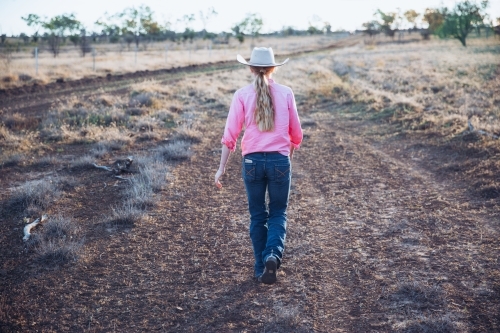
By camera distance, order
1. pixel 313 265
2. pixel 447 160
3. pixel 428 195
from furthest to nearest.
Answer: pixel 447 160 < pixel 428 195 < pixel 313 265

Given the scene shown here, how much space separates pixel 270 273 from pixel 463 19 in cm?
5905

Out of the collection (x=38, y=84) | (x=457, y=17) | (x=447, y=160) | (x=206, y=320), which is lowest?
(x=206, y=320)

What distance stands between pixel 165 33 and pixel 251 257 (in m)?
77.6

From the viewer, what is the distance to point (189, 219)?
5.71 m

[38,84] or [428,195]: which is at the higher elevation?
[38,84]

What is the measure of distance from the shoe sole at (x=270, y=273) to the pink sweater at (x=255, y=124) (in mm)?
920

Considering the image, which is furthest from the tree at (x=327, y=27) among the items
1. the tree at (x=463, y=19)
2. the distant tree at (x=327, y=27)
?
the tree at (x=463, y=19)

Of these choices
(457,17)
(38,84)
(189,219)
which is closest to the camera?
(189,219)

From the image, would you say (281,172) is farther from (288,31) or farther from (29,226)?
(288,31)

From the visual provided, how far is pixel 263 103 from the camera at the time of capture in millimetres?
3486

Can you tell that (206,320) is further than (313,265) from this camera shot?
No

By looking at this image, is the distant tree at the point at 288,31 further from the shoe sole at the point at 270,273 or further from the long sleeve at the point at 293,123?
the shoe sole at the point at 270,273

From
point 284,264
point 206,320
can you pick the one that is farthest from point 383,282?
point 206,320

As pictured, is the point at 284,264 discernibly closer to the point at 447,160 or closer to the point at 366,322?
the point at 366,322
